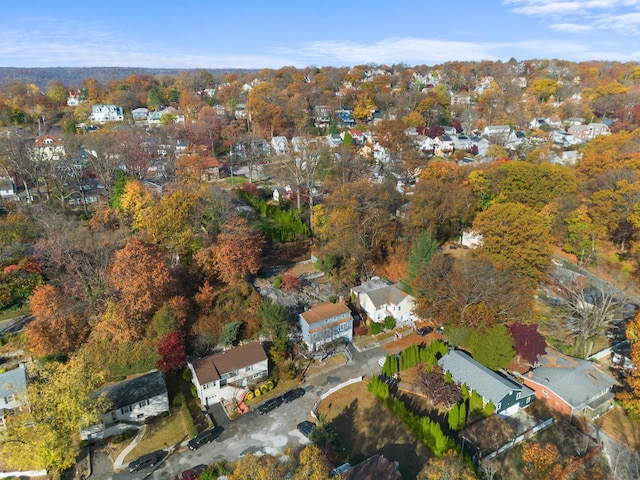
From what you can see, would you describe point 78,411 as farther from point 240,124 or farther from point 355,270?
point 240,124

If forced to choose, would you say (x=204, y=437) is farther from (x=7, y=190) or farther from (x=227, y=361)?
(x=7, y=190)

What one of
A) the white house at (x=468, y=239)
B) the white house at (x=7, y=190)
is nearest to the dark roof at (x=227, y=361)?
the white house at (x=468, y=239)

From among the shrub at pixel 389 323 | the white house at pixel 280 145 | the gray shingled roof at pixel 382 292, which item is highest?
the white house at pixel 280 145

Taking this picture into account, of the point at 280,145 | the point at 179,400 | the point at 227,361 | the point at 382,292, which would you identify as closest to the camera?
the point at 179,400

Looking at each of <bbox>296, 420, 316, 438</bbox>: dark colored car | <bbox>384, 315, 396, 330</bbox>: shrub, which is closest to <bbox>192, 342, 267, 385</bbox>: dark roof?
<bbox>296, 420, 316, 438</bbox>: dark colored car

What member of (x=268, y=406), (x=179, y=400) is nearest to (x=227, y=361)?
(x=179, y=400)

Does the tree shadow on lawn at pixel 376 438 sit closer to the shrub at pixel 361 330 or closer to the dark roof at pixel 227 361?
the dark roof at pixel 227 361

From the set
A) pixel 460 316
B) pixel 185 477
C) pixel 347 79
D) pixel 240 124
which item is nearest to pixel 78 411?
pixel 185 477
